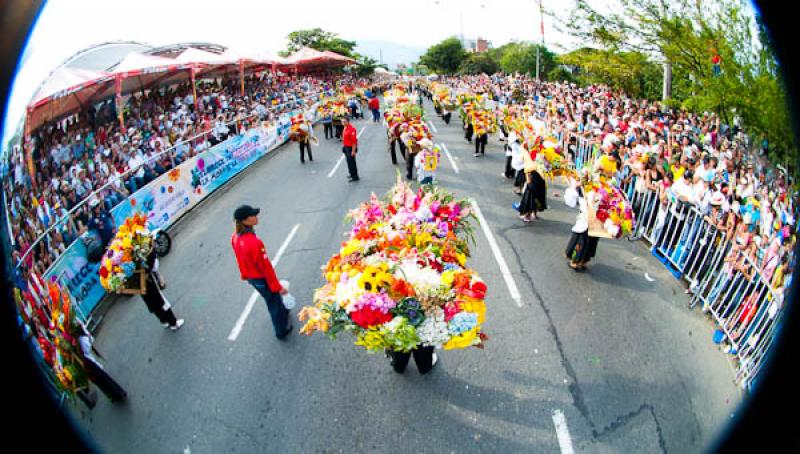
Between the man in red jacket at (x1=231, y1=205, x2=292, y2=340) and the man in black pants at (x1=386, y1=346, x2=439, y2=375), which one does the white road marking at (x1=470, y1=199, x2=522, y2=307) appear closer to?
the man in black pants at (x1=386, y1=346, x2=439, y2=375)

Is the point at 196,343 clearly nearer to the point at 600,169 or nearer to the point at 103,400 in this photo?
the point at 103,400

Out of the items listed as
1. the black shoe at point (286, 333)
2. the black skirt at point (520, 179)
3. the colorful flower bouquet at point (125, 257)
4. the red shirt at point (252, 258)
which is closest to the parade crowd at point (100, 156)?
the colorful flower bouquet at point (125, 257)

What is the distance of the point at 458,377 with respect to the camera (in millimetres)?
4359

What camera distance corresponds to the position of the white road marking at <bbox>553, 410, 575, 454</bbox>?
3482mm

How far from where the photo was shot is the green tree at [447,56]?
72.9 meters

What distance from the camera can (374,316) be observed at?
3273mm

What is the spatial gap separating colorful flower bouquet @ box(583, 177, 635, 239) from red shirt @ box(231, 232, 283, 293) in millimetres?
4794

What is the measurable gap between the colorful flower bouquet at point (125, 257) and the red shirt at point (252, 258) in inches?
64.7

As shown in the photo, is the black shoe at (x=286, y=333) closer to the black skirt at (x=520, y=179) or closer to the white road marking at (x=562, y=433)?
the white road marking at (x=562, y=433)

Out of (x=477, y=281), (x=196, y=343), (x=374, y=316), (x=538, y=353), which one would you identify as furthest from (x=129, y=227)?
(x=538, y=353)

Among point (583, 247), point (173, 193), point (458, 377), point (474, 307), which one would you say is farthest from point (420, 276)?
point (173, 193)

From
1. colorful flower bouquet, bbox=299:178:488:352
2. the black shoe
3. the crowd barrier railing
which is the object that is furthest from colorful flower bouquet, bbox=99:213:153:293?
colorful flower bouquet, bbox=299:178:488:352

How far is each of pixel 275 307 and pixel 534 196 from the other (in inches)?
225

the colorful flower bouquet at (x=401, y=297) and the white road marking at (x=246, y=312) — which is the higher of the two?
the colorful flower bouquet at (x=401, y=297)
